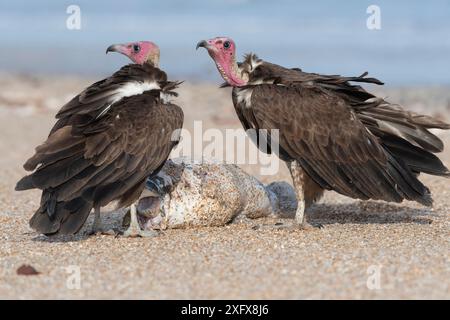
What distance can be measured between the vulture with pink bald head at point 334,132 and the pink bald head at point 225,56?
0.06 ft

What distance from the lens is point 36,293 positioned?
629 cm

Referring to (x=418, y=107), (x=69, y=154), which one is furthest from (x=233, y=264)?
(x=418, y=107)

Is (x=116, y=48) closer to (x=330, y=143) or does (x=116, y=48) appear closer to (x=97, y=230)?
(x=97, y=230)

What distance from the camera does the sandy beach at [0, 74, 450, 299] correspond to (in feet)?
20.7

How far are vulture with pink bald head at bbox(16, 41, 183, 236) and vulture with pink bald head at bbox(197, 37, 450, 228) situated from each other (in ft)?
3.17

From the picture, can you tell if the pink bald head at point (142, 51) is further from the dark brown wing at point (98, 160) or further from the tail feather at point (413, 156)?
the tail feather at point (413, 156)

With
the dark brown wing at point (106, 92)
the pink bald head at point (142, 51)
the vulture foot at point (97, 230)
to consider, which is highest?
the pink bald head at point (142, 51)

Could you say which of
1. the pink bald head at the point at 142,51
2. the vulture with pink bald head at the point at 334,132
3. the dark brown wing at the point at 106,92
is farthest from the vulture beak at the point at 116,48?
the vulture with pink bald head at the point at 334,132

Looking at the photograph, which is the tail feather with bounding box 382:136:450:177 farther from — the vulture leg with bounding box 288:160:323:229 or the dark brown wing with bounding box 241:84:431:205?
the vulture leg with bounding box 288:160:323:229

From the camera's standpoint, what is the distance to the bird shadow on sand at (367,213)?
9.89 metres

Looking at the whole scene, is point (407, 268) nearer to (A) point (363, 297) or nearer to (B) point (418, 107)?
(A) point (363, 297)

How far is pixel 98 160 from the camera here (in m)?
8.28

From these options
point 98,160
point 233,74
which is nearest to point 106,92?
point 98,160

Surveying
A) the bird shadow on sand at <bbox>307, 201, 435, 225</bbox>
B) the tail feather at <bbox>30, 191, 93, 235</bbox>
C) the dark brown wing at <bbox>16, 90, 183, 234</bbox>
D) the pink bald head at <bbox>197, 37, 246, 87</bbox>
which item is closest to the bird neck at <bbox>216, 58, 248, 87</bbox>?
the pink bald head at <bbox>197, 37, 246, 87</bbox>
